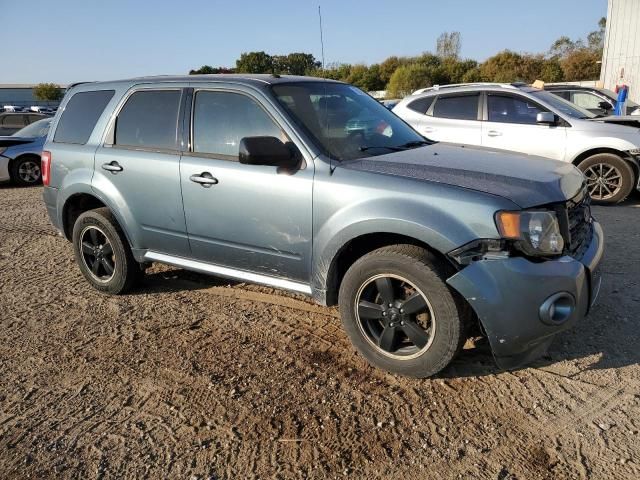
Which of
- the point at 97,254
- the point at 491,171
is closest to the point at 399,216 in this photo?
the point at 491,171

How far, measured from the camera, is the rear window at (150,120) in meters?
4.02

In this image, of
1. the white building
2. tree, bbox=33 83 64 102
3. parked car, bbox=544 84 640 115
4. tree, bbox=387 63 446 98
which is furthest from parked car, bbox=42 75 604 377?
tree, bbox=33 83 64 102

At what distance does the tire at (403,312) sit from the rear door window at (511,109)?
570cm

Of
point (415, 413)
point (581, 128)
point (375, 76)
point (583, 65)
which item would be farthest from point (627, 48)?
point (375, 76)

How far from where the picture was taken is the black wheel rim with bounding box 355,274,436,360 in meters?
2.98

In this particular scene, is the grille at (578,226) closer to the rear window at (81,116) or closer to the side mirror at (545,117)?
the rear window at (81,116)

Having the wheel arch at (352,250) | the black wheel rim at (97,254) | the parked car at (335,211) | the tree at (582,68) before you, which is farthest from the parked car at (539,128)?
the tree at (582,68)

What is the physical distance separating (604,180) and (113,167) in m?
6.66

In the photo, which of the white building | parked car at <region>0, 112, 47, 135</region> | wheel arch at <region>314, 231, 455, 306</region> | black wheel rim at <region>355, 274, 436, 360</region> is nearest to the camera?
black wheel rim at <region>355, 274, 436, 360</region>

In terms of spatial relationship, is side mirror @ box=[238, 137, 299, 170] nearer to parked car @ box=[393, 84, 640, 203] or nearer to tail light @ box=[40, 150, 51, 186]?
tail light @ box=[40, 150, 51, 186]

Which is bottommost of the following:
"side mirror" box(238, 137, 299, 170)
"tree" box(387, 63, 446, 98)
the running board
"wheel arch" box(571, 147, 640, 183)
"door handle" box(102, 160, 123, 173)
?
the running board

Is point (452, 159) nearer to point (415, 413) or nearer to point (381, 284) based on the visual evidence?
point (381, 284)

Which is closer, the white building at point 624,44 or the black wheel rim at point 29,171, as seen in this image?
the black wheel rim at point 29,171

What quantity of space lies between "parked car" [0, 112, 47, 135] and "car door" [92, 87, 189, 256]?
1078 centimetres
